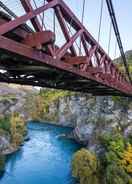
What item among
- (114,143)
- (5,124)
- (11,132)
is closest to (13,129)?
(11,132)

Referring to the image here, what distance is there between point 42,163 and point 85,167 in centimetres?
1203

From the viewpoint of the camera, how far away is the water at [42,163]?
2994 cm

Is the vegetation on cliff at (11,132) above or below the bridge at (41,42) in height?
below

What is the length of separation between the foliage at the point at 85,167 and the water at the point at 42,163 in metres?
2.83

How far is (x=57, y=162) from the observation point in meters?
37.2

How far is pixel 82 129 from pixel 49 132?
1440 centimetres

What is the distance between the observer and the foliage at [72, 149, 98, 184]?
2501cm

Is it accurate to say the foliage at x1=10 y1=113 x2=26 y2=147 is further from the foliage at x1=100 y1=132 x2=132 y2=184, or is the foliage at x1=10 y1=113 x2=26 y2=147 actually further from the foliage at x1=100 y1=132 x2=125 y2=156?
the foliage at x1=100 y1=132 x2=132 y2=184

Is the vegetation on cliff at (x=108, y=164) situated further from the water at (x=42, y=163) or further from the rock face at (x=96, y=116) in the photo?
the rock face at (x=96, y=116)

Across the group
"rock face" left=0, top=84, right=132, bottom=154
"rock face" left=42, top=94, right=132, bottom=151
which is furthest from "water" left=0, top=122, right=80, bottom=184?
"rock face" left=0, top=84, right=132, bottom=154

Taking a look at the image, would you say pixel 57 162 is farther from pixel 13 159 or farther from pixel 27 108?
pixel 27 108

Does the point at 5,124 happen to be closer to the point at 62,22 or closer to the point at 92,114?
the point at 92,114

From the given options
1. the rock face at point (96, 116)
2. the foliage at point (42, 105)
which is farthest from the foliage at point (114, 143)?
the foliage at point (42, 105)

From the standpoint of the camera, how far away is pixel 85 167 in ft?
84.6
